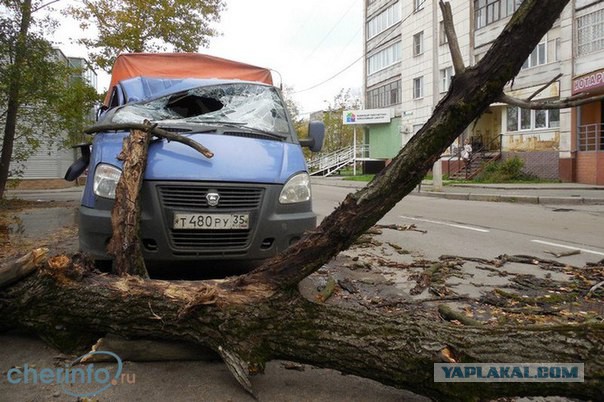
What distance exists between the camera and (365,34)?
43.3 meters

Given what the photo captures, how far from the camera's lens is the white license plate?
349 centimetres

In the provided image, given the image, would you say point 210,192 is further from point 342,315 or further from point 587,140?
point 587,140

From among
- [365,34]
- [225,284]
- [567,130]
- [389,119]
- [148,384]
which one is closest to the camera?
[148,384]

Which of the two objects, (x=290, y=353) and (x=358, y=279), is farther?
(x=358, y=279)

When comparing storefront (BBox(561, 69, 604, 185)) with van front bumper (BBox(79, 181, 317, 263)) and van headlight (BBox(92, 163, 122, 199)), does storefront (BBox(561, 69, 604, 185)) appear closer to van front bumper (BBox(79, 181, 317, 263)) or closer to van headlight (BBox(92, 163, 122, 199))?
van front bumper (BBox(79, 181, 317, 263))

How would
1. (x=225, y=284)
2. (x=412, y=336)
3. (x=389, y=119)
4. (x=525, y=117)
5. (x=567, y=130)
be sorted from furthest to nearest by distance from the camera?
(x=389, y=119) → (x=525, y=117) → (x=567, y=130) → (x=225, y=284) → (x=412, y=336)

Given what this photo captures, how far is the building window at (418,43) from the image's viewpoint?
33.3 m

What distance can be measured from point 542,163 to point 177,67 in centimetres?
1975

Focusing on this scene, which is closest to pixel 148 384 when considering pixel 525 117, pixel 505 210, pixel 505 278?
pixel 505 278

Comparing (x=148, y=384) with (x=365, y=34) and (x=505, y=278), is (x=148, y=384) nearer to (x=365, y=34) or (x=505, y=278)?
(x=505, y=278)

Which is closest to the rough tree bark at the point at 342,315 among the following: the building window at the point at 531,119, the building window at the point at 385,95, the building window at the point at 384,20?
the building window at the point at 531,119

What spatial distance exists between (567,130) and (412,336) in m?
21.8

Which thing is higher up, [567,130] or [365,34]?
[365,34]

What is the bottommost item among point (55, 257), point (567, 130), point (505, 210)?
point (505, 210)
